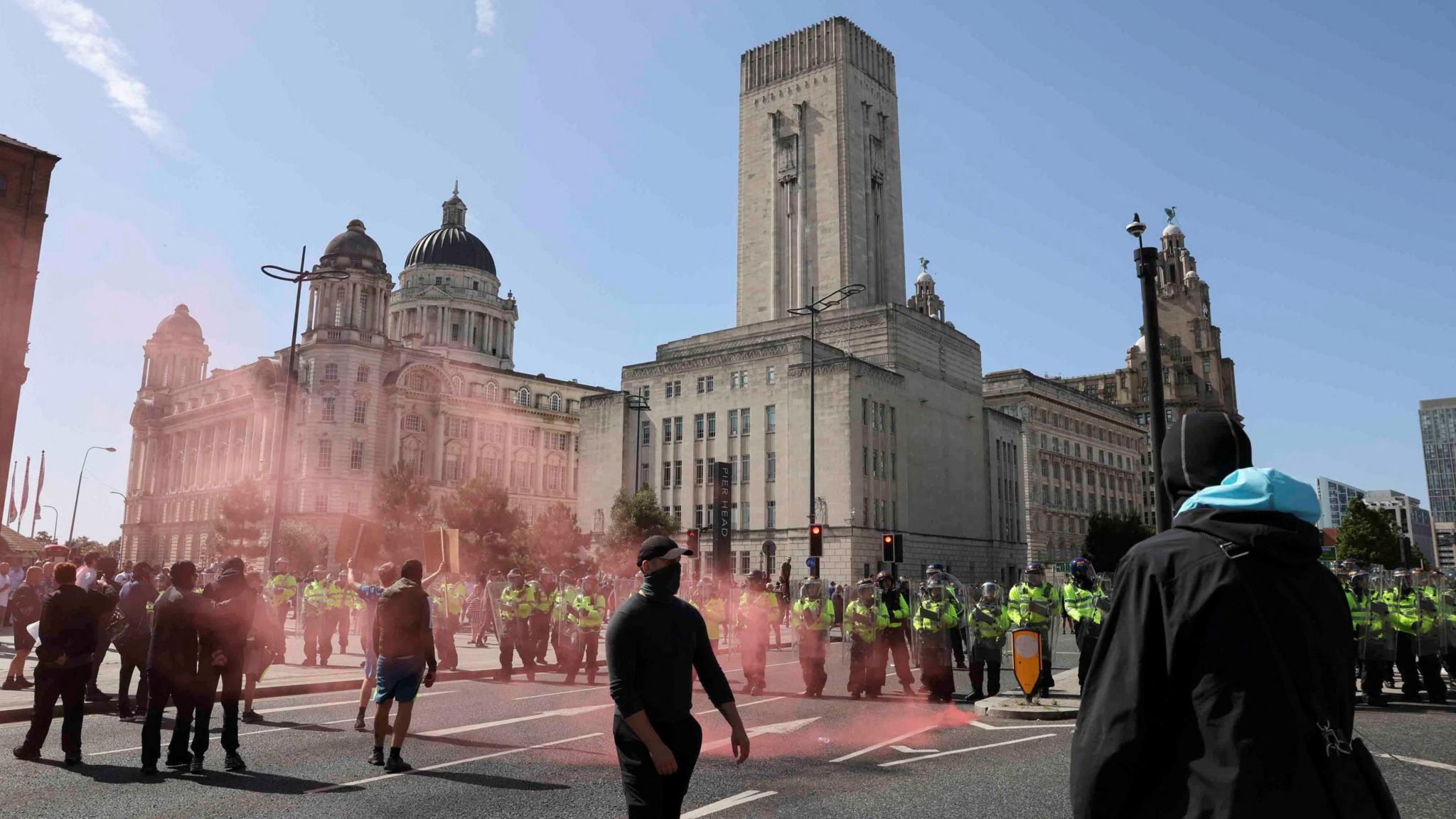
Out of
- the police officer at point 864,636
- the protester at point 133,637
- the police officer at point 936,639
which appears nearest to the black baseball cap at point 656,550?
the protester at point 133,637

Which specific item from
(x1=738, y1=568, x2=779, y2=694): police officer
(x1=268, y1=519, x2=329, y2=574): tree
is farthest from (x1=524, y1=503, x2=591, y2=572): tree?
(x1=738, y1=568, x2=779, y2=694): police officer

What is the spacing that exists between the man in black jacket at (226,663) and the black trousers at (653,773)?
5902 mm

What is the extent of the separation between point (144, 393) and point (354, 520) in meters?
105

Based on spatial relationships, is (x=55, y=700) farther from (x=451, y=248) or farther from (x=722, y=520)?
(x=451, y=248)

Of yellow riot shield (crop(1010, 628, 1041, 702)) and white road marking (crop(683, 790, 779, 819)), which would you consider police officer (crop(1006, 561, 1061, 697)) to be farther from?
white road marking (crop(683, 790, 779, 819))

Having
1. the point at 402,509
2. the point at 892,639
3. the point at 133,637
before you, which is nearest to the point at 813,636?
the point at 892,639

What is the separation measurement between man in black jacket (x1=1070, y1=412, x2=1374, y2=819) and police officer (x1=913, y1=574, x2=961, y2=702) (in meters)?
11.8

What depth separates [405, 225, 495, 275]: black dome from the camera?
102500 millimetres

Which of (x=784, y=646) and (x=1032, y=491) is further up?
(x=1032, y=491)

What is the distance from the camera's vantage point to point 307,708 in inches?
518

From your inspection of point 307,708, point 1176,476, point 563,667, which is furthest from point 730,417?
point 1176,476

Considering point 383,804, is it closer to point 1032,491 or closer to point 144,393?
point 1032,491

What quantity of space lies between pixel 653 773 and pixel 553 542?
40.9m

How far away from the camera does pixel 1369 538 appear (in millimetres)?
68062
